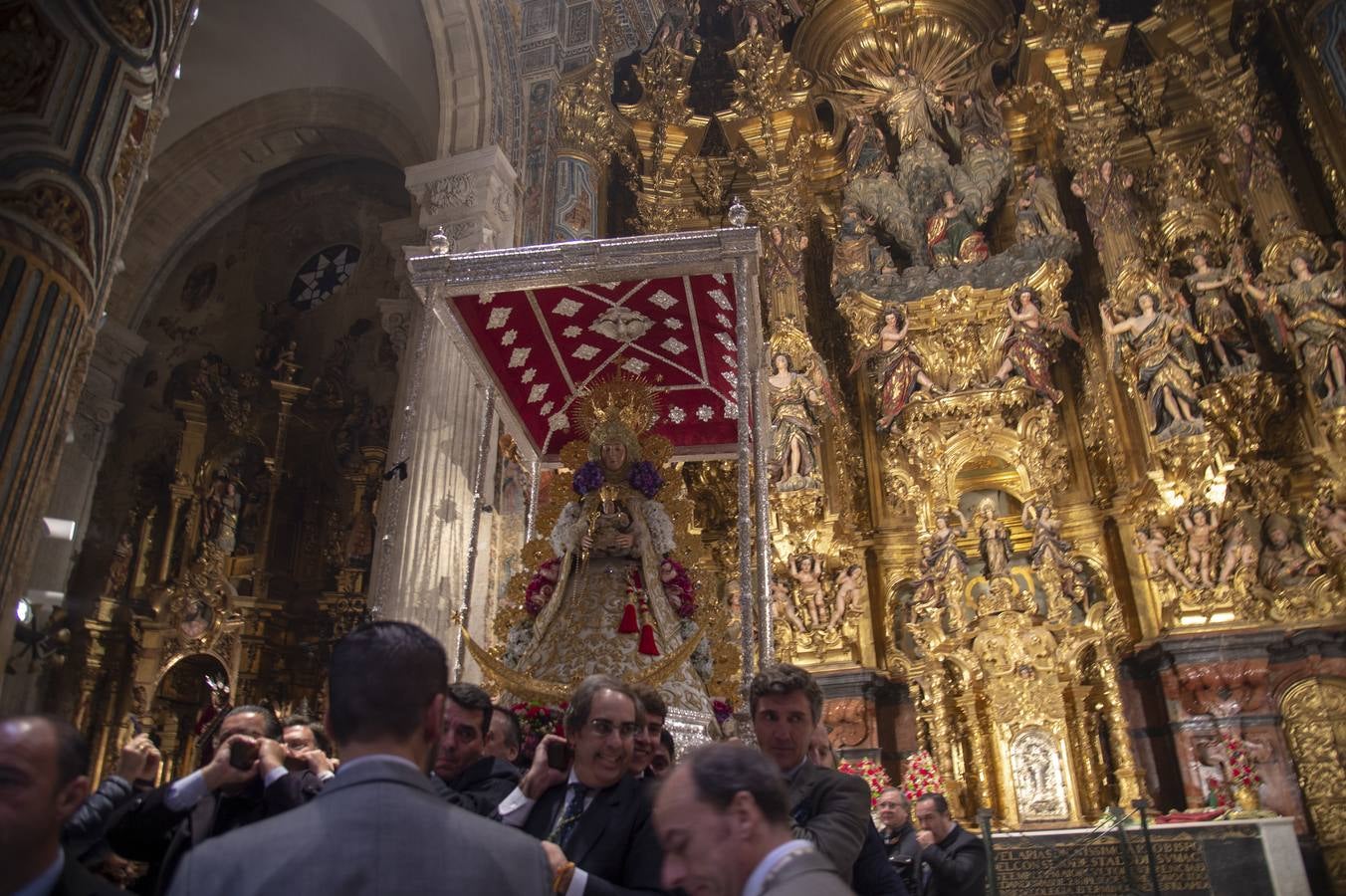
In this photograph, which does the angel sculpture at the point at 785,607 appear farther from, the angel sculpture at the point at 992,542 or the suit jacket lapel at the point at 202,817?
the suit jacket lapel at the point at 202,817

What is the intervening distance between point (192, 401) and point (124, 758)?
10131mm

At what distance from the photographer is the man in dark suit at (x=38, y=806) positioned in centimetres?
150

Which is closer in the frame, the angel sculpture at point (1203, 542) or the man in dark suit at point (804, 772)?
the man in dark suit at point (804, 772)

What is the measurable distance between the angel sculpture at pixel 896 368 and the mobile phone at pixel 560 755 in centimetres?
735

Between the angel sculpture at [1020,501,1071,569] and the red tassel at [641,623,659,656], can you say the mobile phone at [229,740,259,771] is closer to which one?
the red tassel at [641,623,659,656]

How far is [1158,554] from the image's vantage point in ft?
25.9

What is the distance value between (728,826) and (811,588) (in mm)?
7315

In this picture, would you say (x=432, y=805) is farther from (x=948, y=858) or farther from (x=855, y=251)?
(x=855, y=251)

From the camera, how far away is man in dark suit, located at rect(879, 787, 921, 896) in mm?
4039

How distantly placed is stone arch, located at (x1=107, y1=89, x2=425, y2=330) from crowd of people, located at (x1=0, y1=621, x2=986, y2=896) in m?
9.92

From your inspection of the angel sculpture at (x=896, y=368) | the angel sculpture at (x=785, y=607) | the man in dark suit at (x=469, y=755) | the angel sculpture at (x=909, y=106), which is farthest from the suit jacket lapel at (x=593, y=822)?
the angel sculpture at (x=909, y=106)

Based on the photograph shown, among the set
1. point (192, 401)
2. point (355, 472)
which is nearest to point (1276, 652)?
point (355, 472)

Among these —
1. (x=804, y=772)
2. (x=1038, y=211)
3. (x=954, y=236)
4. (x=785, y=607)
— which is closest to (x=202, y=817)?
(x=804, y=772)

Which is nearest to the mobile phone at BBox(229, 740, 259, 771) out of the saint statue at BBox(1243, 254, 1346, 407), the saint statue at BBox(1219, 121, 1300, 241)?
the saint statue at BBox(1243, 254, 1346, 407)
